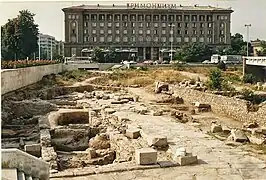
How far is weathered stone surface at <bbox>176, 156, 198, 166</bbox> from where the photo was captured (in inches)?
320

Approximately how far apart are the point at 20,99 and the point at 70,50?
165ft

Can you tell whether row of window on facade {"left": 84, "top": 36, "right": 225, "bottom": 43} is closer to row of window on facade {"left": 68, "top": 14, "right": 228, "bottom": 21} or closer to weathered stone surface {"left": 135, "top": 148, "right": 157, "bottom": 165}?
row of window on facade {"left": 68, "top": 14, "right": 228, "bottom": 21}

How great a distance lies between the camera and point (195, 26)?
68.9 m

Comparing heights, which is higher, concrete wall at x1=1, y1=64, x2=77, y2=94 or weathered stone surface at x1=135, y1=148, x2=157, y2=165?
concrete wall at x1=1, y1=64, x2=77, y2=94

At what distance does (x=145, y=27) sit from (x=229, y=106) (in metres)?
54.9

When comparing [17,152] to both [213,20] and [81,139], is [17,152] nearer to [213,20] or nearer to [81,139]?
[81,139]

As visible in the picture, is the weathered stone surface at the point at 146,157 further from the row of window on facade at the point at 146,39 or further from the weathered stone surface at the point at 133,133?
the row of window on facade at the point at 146,39

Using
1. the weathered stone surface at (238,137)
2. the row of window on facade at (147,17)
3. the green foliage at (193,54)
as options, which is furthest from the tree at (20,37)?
the weathered stone surface at (238,137)

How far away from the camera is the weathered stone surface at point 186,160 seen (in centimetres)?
813

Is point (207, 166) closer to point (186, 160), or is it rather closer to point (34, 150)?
point (186, 160)

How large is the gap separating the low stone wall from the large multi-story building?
48423 millimetres

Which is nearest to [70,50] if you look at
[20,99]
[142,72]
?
[142,72]

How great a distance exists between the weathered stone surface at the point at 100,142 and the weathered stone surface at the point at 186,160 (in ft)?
11.5

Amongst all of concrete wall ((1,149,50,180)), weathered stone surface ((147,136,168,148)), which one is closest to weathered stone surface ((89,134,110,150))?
weathered stone surface ((147,136,168,148))
